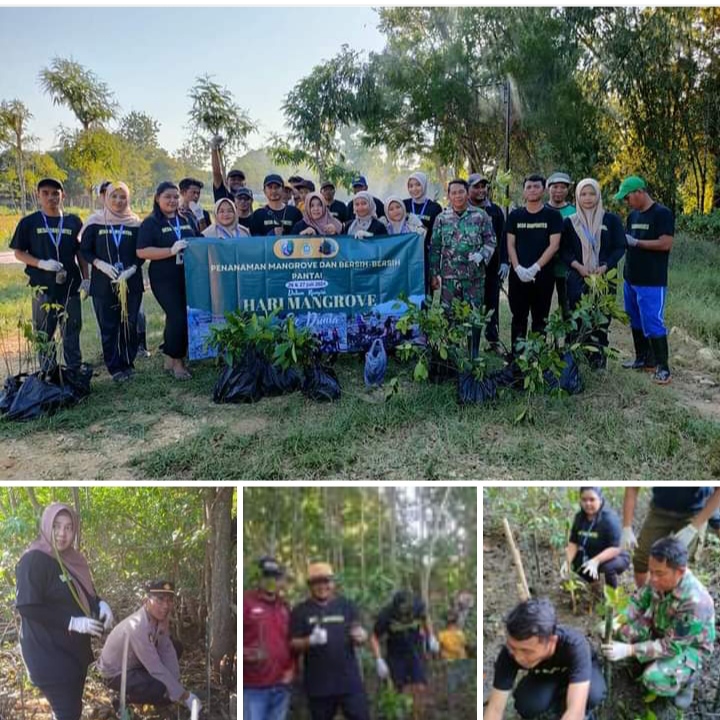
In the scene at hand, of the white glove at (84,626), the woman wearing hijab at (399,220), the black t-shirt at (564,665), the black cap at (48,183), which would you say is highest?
the black cap at (48,183)

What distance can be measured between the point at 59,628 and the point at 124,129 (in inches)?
328

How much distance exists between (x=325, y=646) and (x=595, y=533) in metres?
1.31

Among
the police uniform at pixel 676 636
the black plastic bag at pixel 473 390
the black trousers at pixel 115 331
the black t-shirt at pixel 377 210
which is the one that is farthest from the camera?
the black t-shirt at pixel 377 210

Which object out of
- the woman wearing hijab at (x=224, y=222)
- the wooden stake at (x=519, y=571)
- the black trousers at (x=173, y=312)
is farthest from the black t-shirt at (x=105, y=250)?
the wooden stake at (x=519, y=571)

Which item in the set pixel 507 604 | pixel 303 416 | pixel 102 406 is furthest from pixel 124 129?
pixel 507 604

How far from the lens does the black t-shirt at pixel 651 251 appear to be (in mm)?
4582

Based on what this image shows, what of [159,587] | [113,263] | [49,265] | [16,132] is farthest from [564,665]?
[16,132]

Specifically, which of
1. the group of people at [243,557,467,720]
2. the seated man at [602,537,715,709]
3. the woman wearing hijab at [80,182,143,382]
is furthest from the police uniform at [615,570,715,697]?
the woman wearing hijab at [80,182,143,382]

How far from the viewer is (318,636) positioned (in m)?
2.83

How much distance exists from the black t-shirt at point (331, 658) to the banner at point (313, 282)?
231 centimetres

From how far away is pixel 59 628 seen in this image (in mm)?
2994

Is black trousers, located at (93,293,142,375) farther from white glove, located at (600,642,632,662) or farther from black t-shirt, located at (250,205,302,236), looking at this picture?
white glove, located at (600,642,632,662)

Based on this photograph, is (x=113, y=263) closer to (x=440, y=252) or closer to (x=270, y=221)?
(x=270, y=221)

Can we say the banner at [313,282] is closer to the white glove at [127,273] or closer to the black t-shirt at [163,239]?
the black t-shirt at [163,239]
